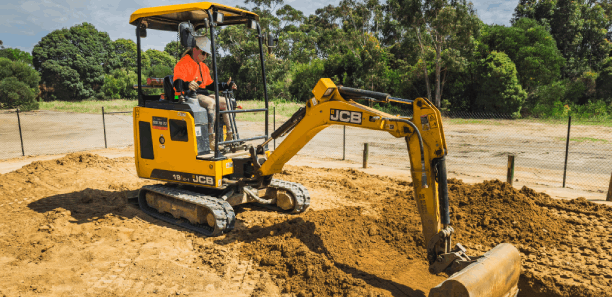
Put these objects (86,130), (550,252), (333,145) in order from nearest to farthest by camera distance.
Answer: (550,252) < (333,145) < (86,130)

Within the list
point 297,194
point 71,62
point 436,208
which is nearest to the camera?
point 436,208

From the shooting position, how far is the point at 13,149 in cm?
1472

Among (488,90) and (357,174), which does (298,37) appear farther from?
(357,174)

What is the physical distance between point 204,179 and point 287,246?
1.72 meters

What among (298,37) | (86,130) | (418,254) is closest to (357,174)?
(418,254)

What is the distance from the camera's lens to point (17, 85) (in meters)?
30.8

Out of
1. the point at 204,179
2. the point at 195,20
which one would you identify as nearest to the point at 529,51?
the point at 195,20

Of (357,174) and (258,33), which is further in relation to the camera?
(357,174)

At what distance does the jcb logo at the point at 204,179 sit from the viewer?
18.9 ft

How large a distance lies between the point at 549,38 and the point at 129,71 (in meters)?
49.9

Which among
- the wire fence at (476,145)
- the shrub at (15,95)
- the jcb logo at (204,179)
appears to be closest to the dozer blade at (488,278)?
the jcb logo at (204,179)

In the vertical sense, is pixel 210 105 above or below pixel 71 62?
below

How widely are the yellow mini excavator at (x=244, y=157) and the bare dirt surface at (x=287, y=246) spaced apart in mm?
433

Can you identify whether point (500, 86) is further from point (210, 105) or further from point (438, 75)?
point (210, 105)
